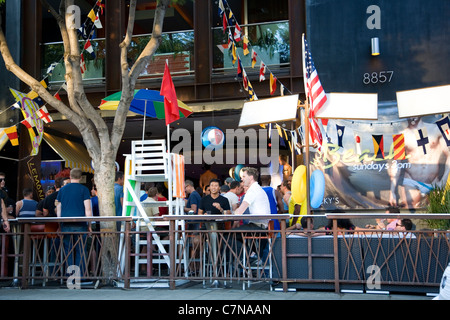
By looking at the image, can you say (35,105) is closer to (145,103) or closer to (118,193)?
(145,103)

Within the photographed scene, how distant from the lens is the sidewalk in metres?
7.55

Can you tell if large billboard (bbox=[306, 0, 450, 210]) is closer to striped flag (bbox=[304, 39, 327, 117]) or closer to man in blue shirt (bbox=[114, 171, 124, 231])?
striped flag (bbox=[304, 39, 327, 117])

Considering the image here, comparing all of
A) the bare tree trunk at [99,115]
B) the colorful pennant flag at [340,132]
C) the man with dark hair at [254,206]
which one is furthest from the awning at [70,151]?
the man with dark hair at [254,206]

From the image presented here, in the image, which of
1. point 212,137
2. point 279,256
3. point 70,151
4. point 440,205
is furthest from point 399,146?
point 70,151

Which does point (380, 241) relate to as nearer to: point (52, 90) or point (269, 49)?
point (269, 49)

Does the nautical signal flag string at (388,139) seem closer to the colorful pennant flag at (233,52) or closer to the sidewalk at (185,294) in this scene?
the colorful pennant flag at (233,52)

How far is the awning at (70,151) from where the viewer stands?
17.5 metres

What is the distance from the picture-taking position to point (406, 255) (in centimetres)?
770

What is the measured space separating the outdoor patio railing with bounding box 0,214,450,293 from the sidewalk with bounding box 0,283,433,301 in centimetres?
16

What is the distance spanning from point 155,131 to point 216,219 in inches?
415

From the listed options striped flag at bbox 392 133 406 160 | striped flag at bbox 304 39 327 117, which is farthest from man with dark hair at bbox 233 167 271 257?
striped flag at bbox 392 133 406 160

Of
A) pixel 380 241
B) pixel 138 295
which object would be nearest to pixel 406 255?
pixel 380 241

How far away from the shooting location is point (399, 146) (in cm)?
1253

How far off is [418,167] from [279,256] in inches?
235
